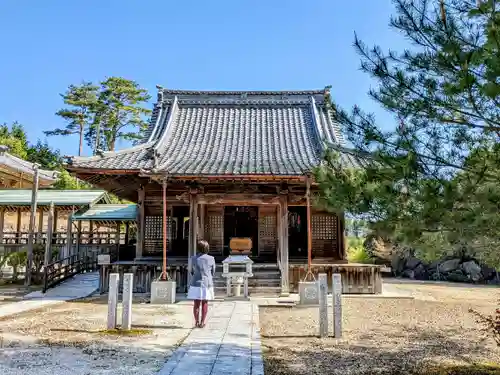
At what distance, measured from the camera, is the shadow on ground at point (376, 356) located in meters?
5.12

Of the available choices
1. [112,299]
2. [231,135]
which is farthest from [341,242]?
[112,299]

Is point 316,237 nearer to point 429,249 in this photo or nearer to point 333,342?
point 333,342

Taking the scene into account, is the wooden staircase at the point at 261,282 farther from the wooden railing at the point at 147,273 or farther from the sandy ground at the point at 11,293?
the sandy ground at the point at 11,293

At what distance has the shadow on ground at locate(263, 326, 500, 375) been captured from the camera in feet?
16.8

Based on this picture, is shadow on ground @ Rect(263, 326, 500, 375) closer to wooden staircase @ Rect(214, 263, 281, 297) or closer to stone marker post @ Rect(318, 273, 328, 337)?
stone marker post @ Rect(318, 273, 328, 337)

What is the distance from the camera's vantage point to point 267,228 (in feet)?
48.8

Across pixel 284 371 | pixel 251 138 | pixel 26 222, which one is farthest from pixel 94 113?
pixel 284 371

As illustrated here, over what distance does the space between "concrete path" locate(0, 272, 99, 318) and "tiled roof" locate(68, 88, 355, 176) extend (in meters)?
3.62

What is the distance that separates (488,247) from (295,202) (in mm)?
8512

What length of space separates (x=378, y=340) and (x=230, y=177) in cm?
583

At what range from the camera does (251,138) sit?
15281 mm

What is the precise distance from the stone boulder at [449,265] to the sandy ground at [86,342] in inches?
580

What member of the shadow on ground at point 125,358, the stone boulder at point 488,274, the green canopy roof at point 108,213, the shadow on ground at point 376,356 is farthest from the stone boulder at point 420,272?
the shadow on ground at point 125,358

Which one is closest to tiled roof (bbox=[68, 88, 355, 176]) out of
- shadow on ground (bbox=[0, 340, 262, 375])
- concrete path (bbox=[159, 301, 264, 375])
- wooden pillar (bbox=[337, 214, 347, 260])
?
wooden pillar (bbox=[337, 214, 347, 260])
